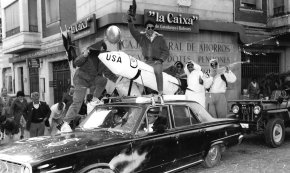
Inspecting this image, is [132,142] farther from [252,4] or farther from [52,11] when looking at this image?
[52,11]

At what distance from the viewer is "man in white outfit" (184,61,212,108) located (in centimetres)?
739

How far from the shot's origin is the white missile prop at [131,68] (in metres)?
5.96

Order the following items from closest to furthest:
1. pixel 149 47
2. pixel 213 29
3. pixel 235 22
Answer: pixel 149 47 → pixel 213 29 → pixel 235 22

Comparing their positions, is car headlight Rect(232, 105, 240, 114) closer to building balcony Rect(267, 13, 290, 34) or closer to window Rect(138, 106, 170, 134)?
window Rect(138, 106, 170, 134)

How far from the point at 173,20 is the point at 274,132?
5.43 metres

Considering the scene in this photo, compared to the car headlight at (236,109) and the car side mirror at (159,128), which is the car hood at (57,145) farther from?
the car headlight at (236,109)

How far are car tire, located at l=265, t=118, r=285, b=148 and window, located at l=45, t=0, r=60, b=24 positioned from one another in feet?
41.2

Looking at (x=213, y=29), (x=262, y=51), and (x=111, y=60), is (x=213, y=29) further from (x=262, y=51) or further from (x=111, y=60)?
(x=111, y=60)

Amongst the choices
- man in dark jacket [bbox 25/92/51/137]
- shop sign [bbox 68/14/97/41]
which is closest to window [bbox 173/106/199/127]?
man in dark jacket [bbox 25/92/51/137]

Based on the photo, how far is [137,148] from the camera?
4492 mm

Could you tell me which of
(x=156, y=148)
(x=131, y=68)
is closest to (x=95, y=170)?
(x=156, y=148)

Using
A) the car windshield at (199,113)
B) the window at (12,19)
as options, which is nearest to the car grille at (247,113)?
the car windshield at (199,113)

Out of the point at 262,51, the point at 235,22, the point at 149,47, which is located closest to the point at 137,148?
the point at 149,47

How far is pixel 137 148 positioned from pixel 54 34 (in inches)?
534
